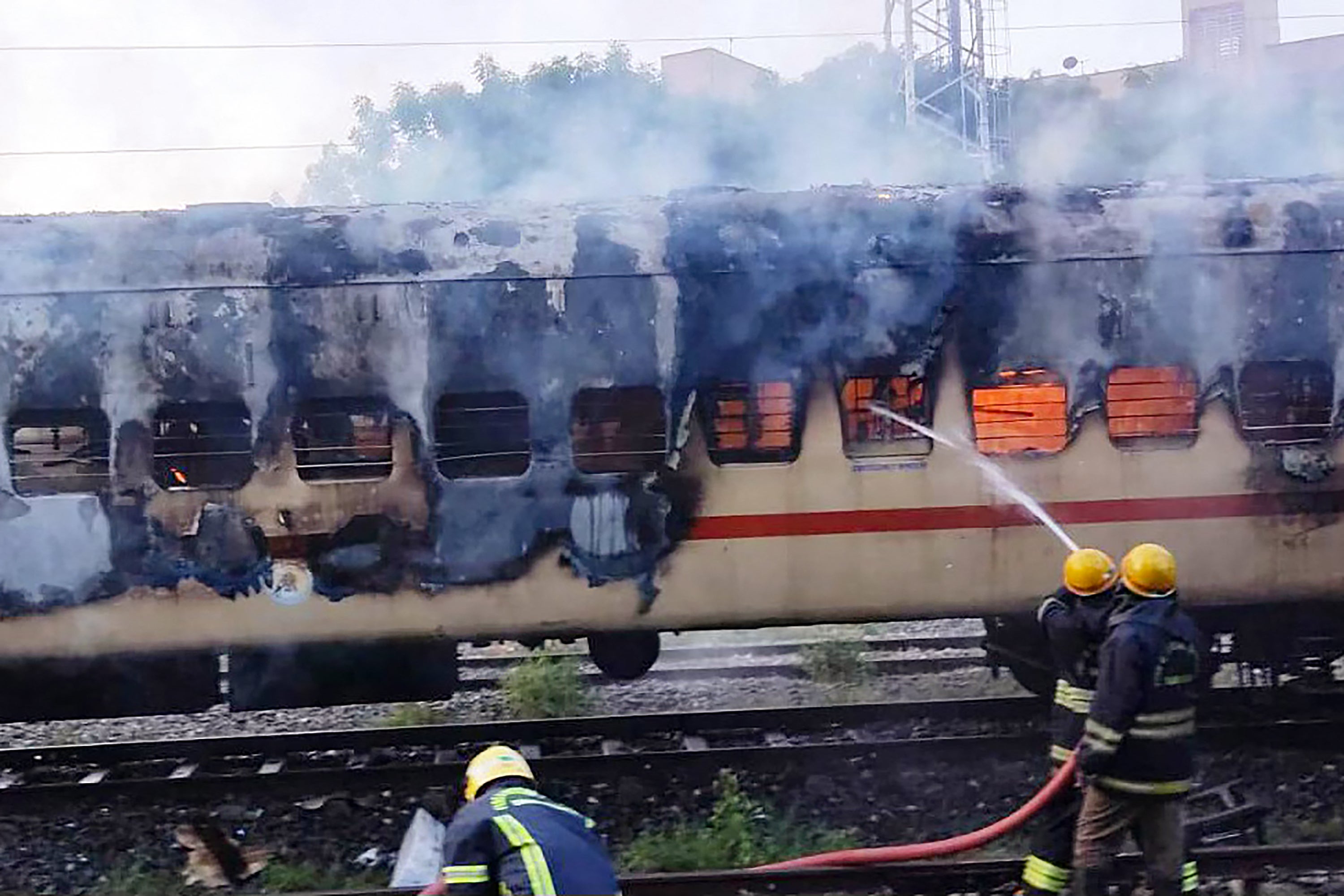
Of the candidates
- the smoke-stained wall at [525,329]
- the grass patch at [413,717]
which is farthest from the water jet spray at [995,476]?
the grass patch at [413,717]

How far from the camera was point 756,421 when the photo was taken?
6820 mm

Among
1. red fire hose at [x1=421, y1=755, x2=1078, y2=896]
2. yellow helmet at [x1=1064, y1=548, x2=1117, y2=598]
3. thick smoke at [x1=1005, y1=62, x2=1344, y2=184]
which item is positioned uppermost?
thick smoke at [x1=1005, y1=62, x2=1344, y2=184]

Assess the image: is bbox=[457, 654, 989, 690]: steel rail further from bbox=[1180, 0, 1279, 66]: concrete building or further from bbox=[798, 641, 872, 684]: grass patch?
bbox=[1180, 0, 1279, 66]: concrete building

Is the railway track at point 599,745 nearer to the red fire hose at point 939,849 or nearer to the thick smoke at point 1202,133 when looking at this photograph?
the red fire hose at point 939,849

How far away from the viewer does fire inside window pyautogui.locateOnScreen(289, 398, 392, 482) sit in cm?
663

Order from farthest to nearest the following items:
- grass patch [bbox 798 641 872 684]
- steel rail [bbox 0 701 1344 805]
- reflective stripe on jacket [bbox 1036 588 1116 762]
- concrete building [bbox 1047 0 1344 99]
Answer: concrete building [bbox 1047 0 1344 99]
grass patch [bbox 798 641 872 684]
steel rail [bbox 0 701 1344 805]
reflective stripe on jacket [bbox 1036 588 1116 762]

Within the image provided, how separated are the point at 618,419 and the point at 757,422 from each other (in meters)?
0.72

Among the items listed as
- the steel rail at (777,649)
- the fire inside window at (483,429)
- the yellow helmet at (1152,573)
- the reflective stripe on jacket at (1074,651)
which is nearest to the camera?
the yellow helmet at (1152,573)

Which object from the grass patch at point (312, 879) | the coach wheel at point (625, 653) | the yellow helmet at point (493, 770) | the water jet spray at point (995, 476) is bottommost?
the grass patch at point (312, 879)

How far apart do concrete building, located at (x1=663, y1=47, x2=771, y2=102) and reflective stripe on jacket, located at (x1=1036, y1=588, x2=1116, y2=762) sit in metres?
22.1

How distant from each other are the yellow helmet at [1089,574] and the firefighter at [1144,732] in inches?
4.5

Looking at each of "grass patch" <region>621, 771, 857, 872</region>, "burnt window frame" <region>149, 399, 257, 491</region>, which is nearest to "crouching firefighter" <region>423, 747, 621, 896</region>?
"grass patch" <region>621, 771, 857, 872</region>

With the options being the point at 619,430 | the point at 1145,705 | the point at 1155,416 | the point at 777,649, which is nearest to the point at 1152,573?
the point at 1145,705

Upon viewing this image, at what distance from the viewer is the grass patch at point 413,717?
879 cm
